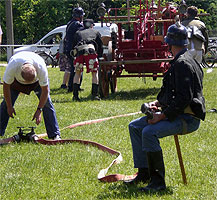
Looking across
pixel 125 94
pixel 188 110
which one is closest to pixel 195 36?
pixel 125 94

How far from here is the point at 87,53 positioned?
12492 mm

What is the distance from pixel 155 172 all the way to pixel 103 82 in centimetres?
783

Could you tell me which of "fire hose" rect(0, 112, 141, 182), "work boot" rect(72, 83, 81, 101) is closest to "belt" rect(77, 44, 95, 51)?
"work boot" rect(72, 83, 81, 101)

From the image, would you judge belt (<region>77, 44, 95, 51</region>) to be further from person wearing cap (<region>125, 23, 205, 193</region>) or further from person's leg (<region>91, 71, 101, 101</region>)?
person wearing cap (<region>125, 23, 205, 193</region>)

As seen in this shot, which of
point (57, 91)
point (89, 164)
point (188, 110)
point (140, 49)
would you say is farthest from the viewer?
point (57, 91)

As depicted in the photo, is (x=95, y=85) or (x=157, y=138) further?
(x=95, y=85)

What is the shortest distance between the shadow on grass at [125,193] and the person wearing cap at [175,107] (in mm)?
61

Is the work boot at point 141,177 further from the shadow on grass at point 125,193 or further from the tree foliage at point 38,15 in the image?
the tree foliage at point 38,15

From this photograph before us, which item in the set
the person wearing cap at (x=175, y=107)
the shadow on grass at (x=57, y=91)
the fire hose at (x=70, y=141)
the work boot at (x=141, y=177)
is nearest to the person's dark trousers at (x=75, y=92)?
the shadow on grass at (x=57, y=91)

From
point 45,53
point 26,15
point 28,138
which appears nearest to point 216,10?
point 26,15

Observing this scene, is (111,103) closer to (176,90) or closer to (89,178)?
(89,178)

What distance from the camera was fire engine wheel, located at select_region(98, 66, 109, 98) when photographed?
13171 mm

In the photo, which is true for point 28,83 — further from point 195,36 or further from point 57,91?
point 57,91

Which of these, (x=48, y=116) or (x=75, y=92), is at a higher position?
(x=48, y=116)
